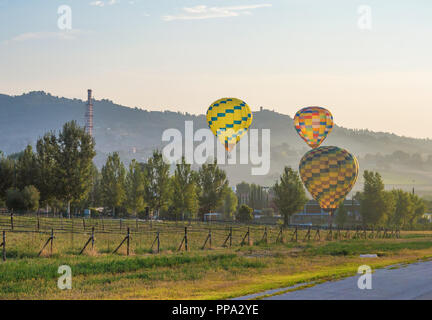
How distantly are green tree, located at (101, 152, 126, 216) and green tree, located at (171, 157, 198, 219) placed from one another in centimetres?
807

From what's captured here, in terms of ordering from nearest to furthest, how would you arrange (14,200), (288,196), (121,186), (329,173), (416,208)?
(329,173), (14,200), (121,186), (288,196), (416,208)

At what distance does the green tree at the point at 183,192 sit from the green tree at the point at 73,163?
1835 centimetres

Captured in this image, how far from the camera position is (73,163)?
7425 centimetres

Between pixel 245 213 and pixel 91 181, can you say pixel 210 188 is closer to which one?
pixel 245 213

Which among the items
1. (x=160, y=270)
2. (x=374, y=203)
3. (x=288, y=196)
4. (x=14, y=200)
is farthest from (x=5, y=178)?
(x=374, y=203)

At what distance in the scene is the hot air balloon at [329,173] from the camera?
6544 centimetres

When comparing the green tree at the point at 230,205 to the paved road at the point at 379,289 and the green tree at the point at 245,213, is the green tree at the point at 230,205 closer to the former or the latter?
the green tree at the point at 245,213

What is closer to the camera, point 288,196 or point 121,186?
point 121,186

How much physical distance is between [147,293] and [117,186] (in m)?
68.1

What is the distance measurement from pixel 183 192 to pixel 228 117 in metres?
24.2
